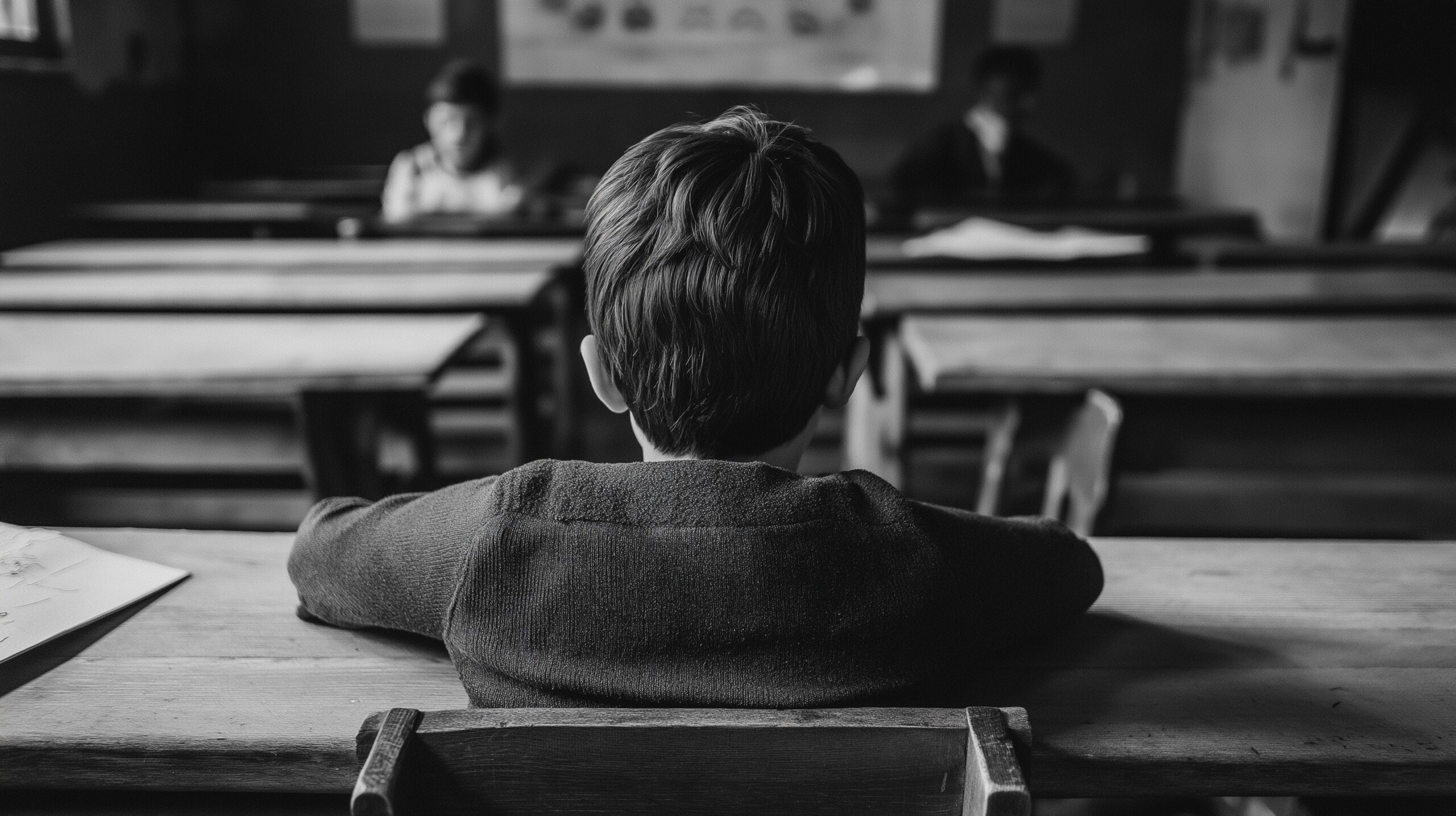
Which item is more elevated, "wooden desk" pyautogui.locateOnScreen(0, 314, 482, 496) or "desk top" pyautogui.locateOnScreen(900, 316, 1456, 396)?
"desk top" pyautogui.locateOnScreen(900, 316, 1456, 396)

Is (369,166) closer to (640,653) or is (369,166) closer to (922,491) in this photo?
(922,491)

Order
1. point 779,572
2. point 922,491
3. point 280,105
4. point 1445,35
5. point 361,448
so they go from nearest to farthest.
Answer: point 779,572, point 361,448, point 922,491, point 1445,35, point 280,105

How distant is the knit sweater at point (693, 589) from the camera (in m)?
0.62

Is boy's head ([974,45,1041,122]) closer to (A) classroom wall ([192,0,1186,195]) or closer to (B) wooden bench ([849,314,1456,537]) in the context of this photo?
(A) classroom wall ([192,0,1186,195])

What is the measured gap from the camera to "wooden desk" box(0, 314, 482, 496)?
5.31 ft

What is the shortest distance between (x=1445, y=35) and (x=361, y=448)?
13.9 feet

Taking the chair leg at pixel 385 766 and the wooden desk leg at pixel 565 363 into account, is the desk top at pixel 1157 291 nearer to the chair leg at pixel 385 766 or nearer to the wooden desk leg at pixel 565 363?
the wooden desk leg at pixel 565 363

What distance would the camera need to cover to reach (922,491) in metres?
2.82

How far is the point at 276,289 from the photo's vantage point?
7.68 feet

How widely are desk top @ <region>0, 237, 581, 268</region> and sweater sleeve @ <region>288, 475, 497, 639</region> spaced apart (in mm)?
1988

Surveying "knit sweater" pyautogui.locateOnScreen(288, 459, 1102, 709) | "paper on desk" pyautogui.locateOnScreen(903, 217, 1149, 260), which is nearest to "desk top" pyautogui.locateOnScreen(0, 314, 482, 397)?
"knit sweater" pyautogui.locateOnScreen(288, 459, 1102, 709)

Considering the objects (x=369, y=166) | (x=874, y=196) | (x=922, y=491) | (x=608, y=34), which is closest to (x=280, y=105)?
(x=369, y=166)

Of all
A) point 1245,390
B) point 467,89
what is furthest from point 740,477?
point 467,89

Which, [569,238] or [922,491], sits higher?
[569,238]
